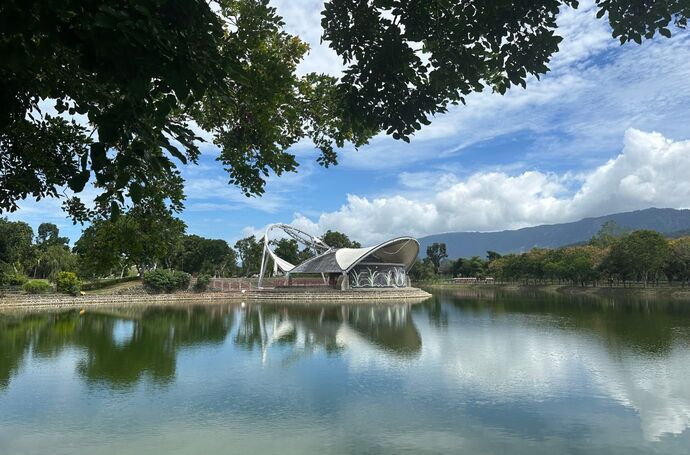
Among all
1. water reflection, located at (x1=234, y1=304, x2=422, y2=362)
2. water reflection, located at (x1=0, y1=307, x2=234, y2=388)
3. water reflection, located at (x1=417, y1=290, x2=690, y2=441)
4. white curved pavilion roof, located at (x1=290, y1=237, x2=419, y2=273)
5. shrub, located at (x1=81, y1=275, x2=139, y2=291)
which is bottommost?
water reflection, located at (x1=417, y1=290, x2=690, y2=441)

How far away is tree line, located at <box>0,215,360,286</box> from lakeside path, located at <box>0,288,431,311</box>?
2544 millimetres

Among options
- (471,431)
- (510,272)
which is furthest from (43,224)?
(471,431)

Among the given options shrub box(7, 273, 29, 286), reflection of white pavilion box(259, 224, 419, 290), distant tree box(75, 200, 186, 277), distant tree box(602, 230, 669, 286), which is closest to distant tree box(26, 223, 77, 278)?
shrub box(7, 273, 29, 286)

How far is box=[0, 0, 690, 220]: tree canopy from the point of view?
8.36 feet

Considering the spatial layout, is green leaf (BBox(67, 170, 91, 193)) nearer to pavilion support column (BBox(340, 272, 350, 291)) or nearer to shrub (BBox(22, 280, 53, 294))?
shrub (BBox(22, 280, 53, 294))

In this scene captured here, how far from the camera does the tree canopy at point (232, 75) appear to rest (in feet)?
8.36

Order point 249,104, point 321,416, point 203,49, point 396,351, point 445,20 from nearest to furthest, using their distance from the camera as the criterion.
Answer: point 203,49, point 445,20, point 249,104, point 321,416, point 396,351

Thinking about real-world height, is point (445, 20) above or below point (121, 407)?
above

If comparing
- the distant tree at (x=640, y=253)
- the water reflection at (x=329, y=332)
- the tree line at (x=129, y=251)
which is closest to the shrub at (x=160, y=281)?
the tree line at (x=129, y=251)

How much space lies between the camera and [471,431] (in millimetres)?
9102

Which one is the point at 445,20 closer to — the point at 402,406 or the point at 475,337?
the point at 402,406

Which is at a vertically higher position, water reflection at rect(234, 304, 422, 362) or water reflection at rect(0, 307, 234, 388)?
water reflection at rect(0, 307, 234, 388)

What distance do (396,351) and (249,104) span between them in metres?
14.7

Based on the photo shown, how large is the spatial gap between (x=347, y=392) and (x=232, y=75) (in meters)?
10.2
